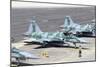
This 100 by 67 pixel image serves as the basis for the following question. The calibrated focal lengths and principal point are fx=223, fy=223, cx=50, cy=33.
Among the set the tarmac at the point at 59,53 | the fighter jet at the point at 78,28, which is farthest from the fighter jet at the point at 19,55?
the fighter jet at the point at 78,28

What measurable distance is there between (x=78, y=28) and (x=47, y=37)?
1.45 ft

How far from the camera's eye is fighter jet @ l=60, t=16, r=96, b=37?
2.85 m

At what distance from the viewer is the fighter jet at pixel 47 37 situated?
2.69 meters

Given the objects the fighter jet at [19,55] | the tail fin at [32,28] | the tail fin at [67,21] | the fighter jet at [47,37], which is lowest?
the fighter jet at [19,55]

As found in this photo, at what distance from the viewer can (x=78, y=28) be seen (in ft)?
9.52

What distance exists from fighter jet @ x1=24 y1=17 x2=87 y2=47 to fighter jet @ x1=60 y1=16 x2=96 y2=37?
0.07 meters

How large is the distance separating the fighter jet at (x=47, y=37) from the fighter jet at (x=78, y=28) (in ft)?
0.22

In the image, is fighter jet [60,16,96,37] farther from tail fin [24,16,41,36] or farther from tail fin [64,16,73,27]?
tail fin [24,16,41,36]

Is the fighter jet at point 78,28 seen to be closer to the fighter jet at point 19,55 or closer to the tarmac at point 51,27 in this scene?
the tarmac at point 51,27

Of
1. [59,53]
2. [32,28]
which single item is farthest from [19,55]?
[59,53]

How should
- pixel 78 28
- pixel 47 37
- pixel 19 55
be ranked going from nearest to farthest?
pixel 19 55
pixel 47 37
pixel 78 28

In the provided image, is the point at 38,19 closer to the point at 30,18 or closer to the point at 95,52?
the point at 30,18

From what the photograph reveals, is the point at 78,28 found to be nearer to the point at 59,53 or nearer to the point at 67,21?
the point at 67,21

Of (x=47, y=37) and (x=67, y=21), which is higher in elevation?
(x=67, y=21)
